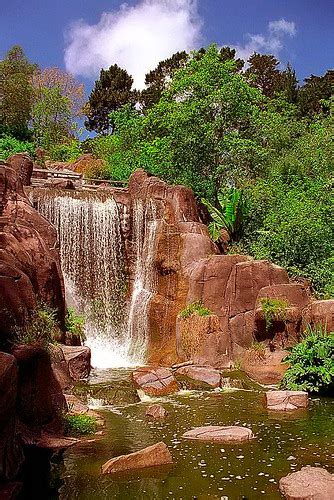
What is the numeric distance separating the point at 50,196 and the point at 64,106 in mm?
25261

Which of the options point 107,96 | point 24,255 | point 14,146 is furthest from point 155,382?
point 107,96

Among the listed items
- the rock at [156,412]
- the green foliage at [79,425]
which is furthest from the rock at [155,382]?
the green foliage at [79,425]

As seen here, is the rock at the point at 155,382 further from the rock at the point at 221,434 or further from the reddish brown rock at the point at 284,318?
the rock at the point at 221,434

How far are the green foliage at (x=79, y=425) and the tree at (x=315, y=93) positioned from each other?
36580 millimetres

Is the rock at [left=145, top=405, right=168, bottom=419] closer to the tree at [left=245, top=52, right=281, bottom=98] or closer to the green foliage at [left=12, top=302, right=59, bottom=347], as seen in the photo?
the green foliage at [left=12, top=302, right=59, bottom=347]

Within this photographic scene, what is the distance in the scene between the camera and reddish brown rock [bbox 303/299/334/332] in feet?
49.4

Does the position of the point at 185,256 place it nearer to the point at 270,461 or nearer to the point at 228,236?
the point at 228,236

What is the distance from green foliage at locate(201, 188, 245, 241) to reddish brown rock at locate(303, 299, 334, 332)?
27.3 feet

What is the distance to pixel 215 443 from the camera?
8.91 meters

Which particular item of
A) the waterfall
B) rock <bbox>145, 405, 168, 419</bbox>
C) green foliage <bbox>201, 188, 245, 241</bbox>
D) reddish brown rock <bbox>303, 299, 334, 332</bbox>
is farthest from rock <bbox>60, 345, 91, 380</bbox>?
green foliage <bbox>201, 188, 245, 241</bbox>

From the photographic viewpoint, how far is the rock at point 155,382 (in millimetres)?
13156

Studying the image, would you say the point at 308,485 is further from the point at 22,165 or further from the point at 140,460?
the point at 22,165

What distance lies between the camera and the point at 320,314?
1531cm

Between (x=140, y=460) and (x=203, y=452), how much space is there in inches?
44.7
